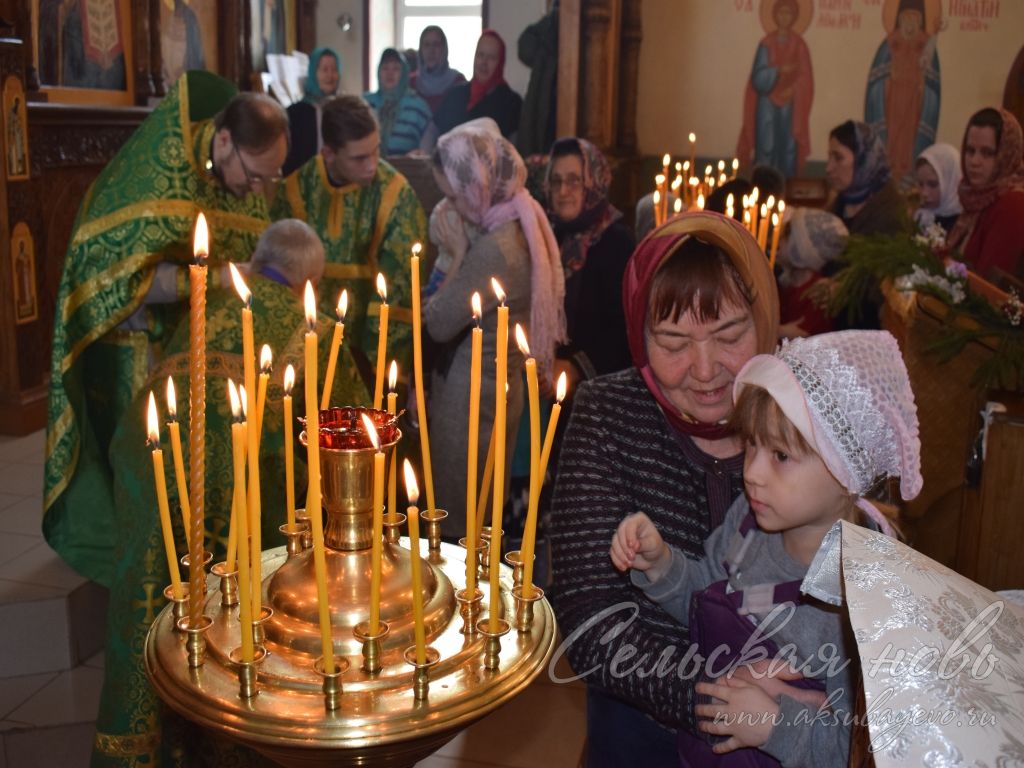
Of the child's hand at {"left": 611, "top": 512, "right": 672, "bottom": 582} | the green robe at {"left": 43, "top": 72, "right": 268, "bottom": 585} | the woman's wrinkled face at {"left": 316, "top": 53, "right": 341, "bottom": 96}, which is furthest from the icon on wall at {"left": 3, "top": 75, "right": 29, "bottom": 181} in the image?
the child's hand at {"left": 611, "top": 512, "right": 672, "bottom": 582}

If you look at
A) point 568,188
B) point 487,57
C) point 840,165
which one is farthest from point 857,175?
point 487,57

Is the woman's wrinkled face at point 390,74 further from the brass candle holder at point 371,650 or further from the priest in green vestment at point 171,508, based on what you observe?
the brass candle holder at point 371,650

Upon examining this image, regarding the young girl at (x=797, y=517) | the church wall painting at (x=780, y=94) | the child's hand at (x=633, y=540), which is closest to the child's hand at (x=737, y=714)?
the young girl at (x=797, y=517)

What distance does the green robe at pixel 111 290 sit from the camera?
2926 mm

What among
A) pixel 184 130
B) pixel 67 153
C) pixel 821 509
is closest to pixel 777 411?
pixel 821 509

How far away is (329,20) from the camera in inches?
435

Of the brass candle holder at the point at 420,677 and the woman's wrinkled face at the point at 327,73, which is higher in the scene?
the woman's wrinkled face at the point at 327,73

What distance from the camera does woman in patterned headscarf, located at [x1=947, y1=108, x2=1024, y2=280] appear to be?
4.34 metres

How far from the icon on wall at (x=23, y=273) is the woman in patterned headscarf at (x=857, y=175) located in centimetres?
390

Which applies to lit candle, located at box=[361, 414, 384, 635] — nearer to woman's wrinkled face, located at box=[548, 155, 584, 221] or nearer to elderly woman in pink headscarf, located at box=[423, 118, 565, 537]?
elderly woman in pink headscarf, located at box=[423, 118, 565, 537]

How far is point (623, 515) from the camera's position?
5.17 ft

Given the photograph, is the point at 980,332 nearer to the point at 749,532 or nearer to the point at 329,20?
the point at 749,532

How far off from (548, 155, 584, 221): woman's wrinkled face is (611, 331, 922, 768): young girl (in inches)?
105

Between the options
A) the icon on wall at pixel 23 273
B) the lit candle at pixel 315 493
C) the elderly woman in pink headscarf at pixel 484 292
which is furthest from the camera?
the icon on wall at pixel 23 273
